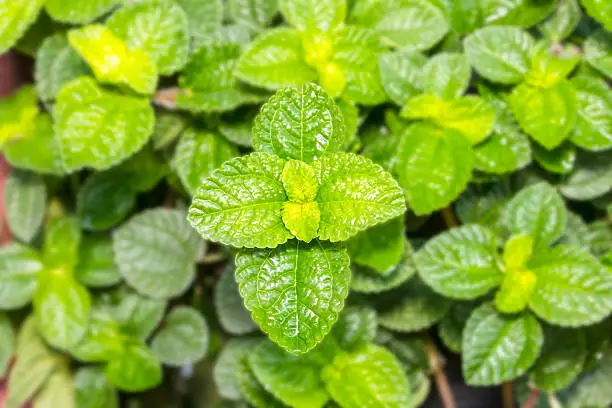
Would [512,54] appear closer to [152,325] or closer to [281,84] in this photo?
[281,84]

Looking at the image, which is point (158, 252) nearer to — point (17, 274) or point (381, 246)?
point (17, 274)

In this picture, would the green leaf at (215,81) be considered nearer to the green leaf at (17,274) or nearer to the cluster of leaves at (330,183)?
the cluster of leaves at (330,183)

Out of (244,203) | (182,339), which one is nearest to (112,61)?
(244,203)

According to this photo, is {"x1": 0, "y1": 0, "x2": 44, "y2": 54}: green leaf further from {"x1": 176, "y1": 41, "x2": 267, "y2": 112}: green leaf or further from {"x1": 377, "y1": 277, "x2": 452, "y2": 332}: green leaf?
{"x1": 377, "y1": 277, "x2": 452, "y2": 332}: green leaf

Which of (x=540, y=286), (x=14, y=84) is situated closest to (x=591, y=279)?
(x=540, y=286)

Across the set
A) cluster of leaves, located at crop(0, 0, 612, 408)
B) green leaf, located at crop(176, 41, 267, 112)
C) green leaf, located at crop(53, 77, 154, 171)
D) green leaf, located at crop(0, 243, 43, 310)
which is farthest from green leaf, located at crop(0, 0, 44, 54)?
green leaf, located at crop(0, 243, 43, 310)

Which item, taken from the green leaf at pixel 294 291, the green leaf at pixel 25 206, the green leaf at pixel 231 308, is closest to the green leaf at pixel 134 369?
the green leaf at pixel 231 308
